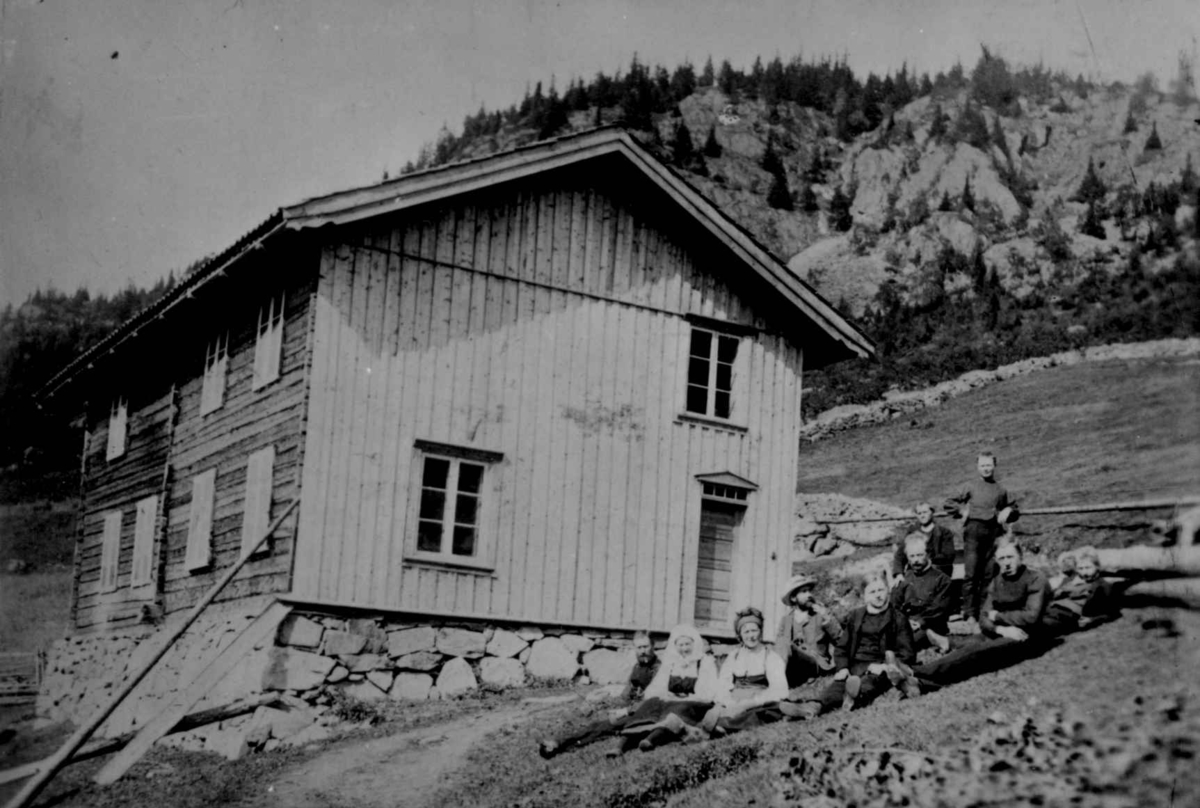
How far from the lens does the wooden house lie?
15.2 m

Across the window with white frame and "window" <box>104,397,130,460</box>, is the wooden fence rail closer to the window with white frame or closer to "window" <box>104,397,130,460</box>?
"window" <box>104,397,130,460</box>

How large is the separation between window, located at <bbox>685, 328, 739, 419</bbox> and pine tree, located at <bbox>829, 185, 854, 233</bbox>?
73.0 meters

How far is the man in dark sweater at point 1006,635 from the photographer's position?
35.3 ft

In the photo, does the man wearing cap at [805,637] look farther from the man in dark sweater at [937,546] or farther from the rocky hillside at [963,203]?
the rocky hillside at [963,203]

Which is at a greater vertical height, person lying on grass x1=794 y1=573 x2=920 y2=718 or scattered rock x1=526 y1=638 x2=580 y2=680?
person lying on grass x1=794 y1=573 x2=920 y2=718

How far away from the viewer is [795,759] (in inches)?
362

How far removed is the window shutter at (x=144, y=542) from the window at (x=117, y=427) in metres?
2.24

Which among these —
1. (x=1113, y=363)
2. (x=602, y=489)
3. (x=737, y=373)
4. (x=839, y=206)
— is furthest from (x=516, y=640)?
(x=839, y=206)

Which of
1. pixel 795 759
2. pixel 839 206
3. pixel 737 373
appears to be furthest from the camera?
pixel 839 206

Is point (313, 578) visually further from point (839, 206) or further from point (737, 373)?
point (839, 206)

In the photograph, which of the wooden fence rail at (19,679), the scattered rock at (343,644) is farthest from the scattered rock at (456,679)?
the wooden fence rail at (19,679)

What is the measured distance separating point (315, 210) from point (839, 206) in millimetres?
81892

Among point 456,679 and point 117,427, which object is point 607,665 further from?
point 117,427

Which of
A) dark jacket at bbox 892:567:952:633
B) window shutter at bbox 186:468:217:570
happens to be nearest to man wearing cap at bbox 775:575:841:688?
dark jacket at bbox 892:567:952:633
